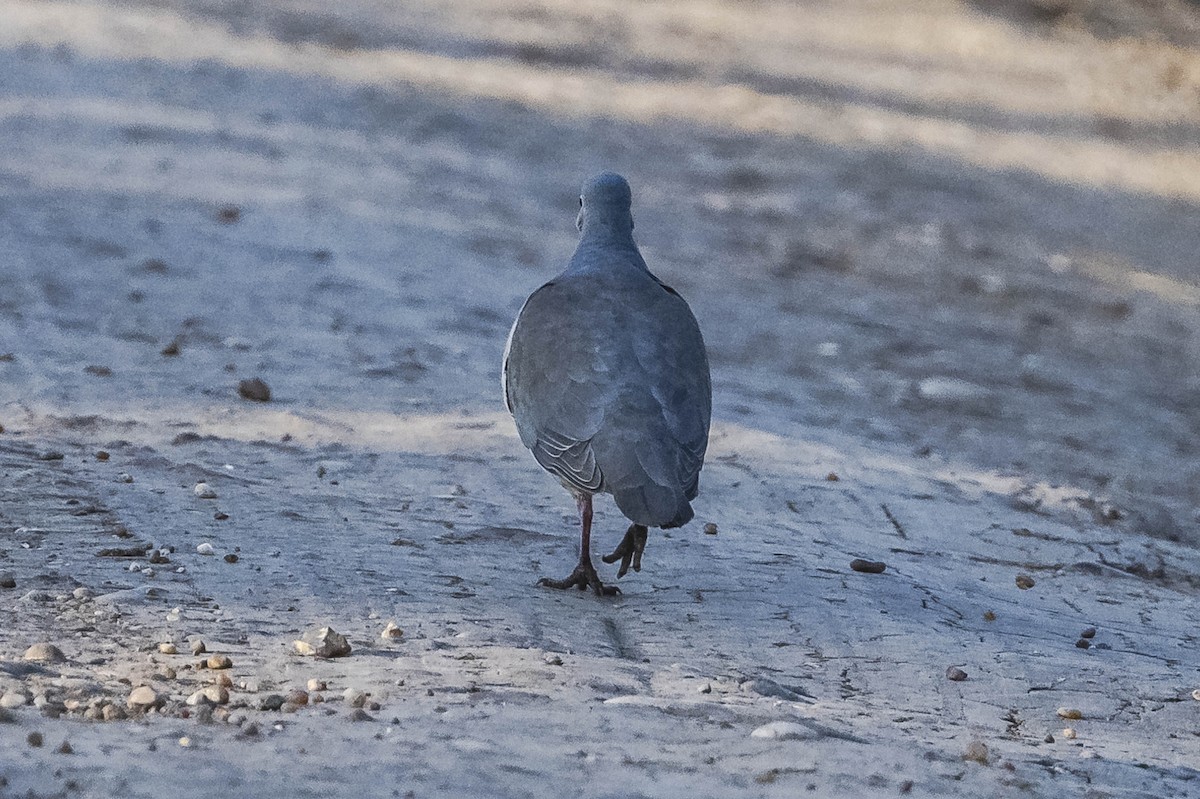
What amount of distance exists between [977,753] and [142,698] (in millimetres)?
1723

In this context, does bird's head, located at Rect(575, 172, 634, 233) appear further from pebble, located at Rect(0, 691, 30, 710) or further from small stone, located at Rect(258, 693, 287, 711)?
pebble, located at Rect(0, 691, 30, 710)

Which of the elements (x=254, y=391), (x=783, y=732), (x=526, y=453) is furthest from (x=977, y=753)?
(x=254, y=391)

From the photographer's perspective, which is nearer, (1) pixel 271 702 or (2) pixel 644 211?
(1) pixel 271 702

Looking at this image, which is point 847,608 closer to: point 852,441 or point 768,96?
point 852,441

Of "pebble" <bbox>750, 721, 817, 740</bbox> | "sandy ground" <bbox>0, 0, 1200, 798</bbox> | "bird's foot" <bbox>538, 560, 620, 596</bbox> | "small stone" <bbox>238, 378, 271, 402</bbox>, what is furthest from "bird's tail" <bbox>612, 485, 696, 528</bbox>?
"small stone" <bbox>238, 378, 271, 402</bbox>

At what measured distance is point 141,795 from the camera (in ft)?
10.0

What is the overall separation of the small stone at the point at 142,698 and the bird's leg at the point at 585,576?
141 centimetres

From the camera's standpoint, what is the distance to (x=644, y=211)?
10.9 meters

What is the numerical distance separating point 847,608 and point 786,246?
6.02 metres

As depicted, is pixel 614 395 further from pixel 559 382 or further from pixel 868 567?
pixel 868 567

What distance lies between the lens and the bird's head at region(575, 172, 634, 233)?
5.41 m

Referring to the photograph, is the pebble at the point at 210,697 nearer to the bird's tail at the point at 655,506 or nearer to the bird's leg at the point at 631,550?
the bird's tail at the point at 655,506

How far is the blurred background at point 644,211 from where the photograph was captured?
7035 millimetres

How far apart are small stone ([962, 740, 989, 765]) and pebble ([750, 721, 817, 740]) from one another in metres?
0.32
